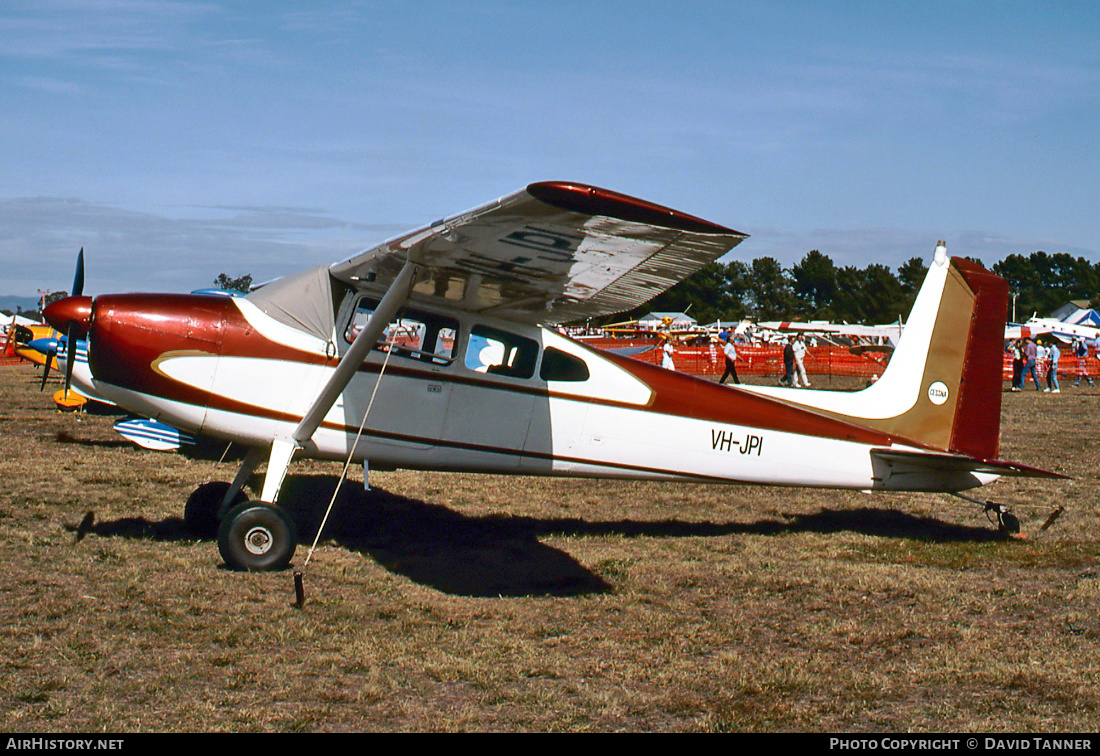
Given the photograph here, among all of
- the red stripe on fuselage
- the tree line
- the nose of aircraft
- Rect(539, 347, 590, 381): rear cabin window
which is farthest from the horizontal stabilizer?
the tree line

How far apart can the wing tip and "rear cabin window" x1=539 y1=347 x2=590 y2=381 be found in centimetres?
283

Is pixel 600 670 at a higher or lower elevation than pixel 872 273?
lower

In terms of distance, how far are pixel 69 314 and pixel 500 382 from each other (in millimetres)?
3036

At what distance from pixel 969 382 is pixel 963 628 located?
10.9 ft

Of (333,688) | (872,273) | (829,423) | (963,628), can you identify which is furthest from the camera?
(872,273)

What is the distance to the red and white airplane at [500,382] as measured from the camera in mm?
6461

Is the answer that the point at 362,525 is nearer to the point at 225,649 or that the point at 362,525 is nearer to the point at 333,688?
the point at 225,649

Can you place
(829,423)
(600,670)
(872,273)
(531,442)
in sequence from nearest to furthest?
1. (600,670)
2. (531,442)
3. (829,423)
4. (872,273)

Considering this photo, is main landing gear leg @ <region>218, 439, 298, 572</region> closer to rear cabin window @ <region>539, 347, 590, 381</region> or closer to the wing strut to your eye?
the wing strut

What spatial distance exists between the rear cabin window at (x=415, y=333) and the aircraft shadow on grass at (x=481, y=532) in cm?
154

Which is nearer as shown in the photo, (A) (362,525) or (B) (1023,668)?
(B) (1023,668)

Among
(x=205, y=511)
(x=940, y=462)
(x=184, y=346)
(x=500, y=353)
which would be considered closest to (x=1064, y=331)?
(x=940, y=462)

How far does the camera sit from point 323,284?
716 cm

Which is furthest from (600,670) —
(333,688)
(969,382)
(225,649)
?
(969,382)
